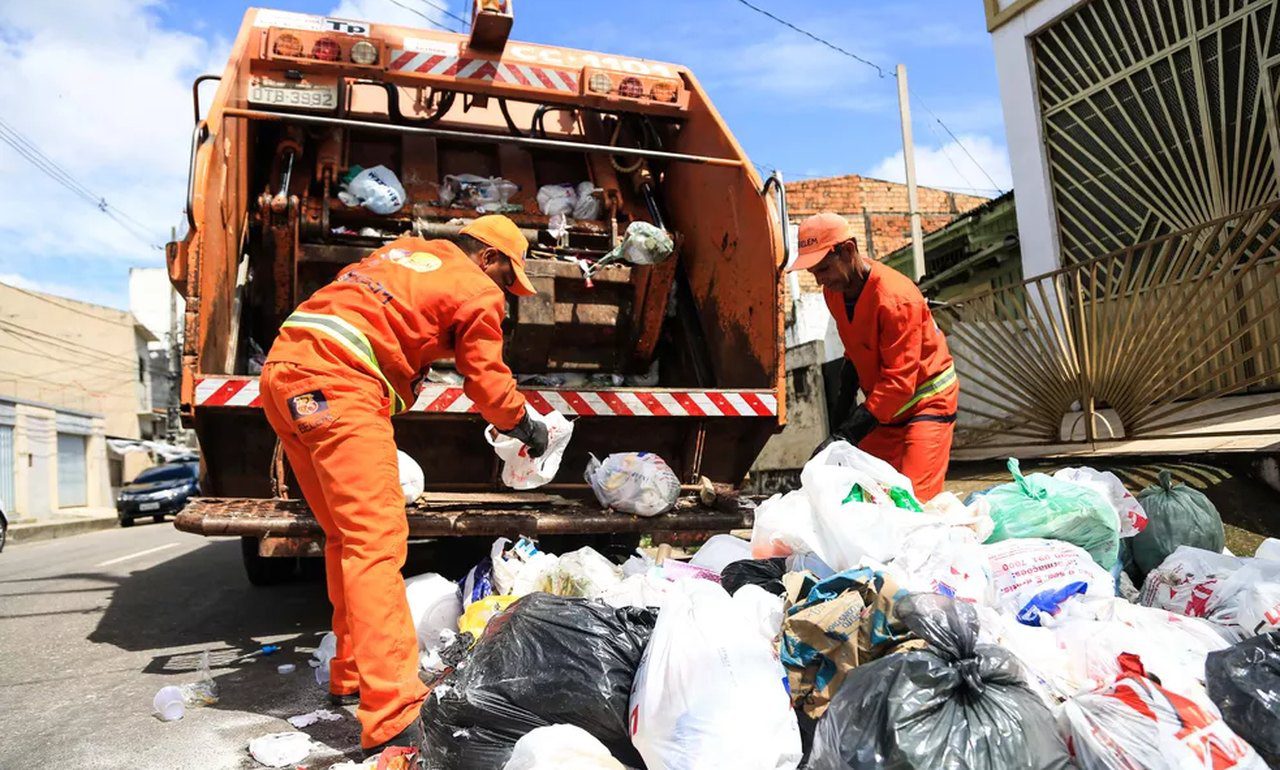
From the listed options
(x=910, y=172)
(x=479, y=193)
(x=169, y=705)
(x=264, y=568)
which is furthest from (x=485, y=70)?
(x=910, y=172)

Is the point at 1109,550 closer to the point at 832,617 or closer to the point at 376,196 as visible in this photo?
the point at 832,617

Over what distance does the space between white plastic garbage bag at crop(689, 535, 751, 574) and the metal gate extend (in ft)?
68.2

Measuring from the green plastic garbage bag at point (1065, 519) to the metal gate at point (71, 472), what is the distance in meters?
21.6

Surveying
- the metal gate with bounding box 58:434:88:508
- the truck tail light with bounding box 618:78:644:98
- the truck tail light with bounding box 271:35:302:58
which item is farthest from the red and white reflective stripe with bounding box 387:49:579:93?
the metal gate with bounding box 58:434:88:508

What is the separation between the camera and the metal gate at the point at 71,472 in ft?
64.2

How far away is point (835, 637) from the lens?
1.70 metres

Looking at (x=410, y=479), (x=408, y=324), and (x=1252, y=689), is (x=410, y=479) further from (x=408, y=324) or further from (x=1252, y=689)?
(x=1252, y=689)

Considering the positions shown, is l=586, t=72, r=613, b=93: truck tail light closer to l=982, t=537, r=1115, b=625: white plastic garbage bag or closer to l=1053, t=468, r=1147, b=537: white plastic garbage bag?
l=1053, t=468, r=1147, b=537: white plastic garbage bag

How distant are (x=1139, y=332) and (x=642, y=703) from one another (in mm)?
4107

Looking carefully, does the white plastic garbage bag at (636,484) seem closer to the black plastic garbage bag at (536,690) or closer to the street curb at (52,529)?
the black plastic garbage bag at (536,690)

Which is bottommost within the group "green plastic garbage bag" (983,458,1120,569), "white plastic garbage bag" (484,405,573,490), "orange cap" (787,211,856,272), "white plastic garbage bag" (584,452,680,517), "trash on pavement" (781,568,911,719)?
"trash on pavement" (781,568,911,719)

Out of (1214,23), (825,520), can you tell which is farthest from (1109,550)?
(1214,23)

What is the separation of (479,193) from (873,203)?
14.7 m

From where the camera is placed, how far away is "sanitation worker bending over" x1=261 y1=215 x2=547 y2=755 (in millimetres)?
2139
